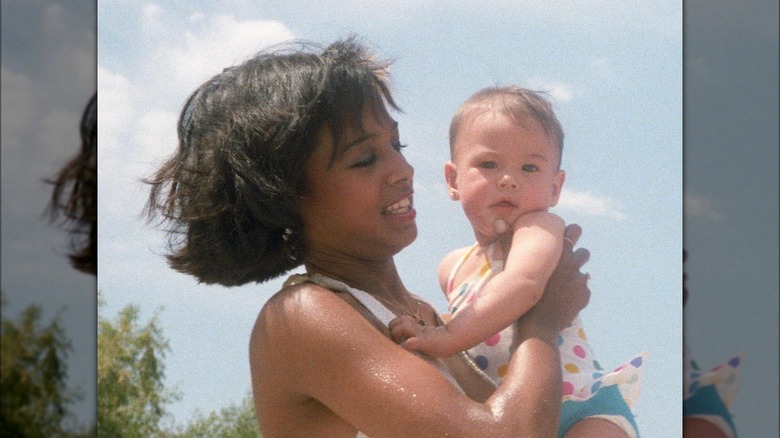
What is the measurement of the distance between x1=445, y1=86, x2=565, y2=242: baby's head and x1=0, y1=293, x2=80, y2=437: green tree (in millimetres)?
1124

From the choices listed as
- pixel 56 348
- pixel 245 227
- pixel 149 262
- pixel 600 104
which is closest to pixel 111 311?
Result: pixel 149 262

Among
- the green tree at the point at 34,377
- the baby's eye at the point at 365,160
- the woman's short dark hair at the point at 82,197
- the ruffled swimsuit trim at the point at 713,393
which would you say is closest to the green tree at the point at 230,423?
the green tree at the point at 34,377

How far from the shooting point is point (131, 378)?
11.5 feet

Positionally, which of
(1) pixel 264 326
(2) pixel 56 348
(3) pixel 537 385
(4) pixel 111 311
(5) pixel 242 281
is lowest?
(3) pixel 537 385

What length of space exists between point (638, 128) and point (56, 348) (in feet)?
4.58

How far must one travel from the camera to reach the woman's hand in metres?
1.30

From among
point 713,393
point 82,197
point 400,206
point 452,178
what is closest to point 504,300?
point 400,206

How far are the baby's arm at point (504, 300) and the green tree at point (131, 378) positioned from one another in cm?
202

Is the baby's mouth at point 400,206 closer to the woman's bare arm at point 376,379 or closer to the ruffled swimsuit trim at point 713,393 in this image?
the woman's bare arm at point 376,379

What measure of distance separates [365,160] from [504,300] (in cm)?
26

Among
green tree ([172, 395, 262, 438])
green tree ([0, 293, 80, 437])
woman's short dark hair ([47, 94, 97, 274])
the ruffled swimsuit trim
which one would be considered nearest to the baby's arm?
woman's short dark hair ([47, 94, 97, 274])

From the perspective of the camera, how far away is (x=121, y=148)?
3002 mm

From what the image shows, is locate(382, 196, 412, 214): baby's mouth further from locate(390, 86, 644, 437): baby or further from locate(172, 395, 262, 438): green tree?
locate(172, 395, 262, 438): green tree

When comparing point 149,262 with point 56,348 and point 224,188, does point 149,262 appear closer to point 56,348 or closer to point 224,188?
point 56,348
